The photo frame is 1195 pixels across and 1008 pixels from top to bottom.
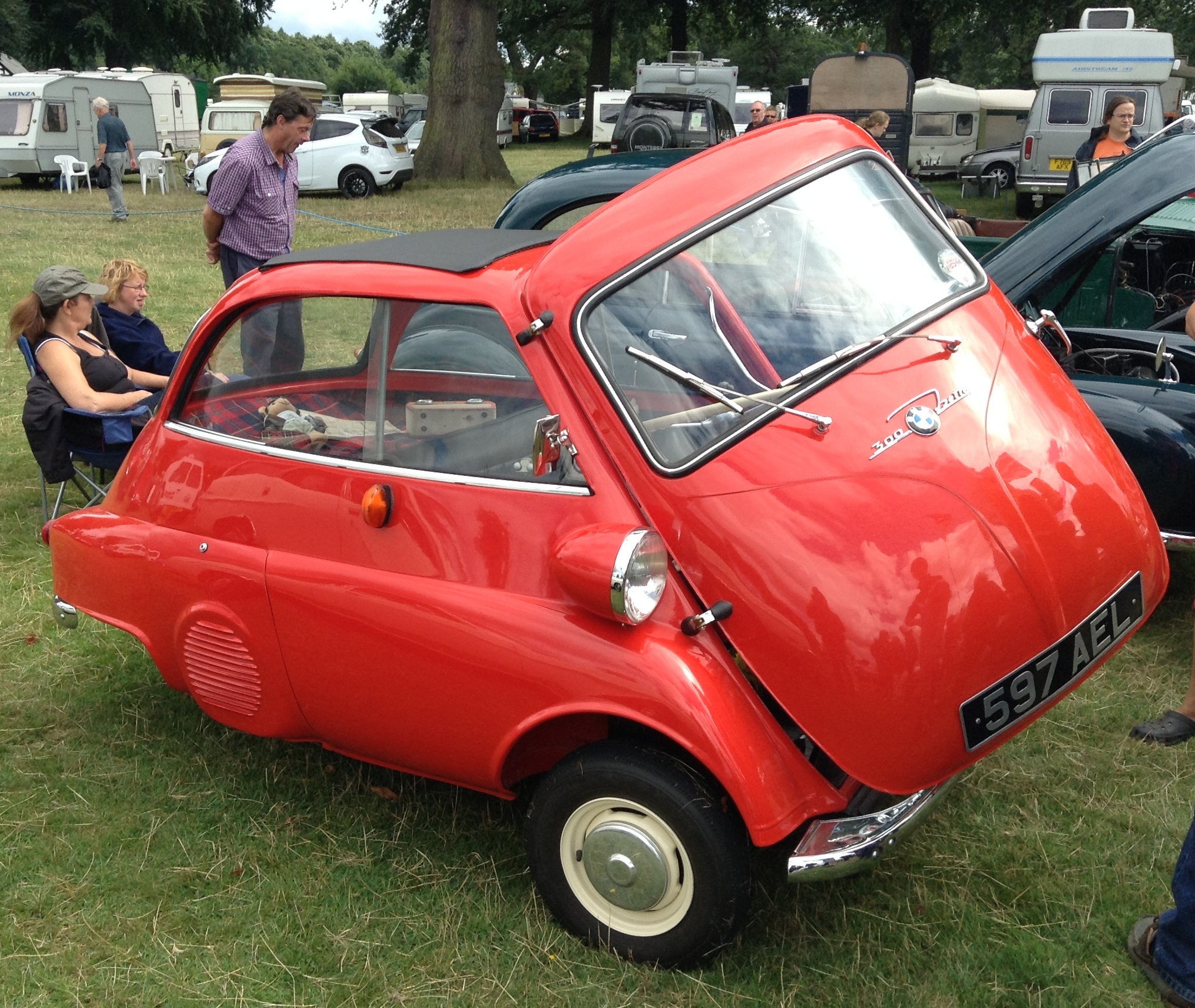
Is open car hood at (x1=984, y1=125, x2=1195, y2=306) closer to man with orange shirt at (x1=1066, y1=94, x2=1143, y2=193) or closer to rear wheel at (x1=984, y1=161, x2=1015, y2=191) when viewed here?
man with orange shirt at (x1=1066, y1=94, x2=1143, y2=193)

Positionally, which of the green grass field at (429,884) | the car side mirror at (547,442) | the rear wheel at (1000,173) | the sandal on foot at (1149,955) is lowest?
the green grass field at (429,884)

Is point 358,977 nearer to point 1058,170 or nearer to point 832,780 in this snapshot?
Answer: point 832,780

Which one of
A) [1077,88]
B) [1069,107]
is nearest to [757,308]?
[1069,107]

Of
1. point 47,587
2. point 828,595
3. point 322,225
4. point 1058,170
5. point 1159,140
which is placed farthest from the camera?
point 1058,170

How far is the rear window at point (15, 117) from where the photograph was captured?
79.7 feet

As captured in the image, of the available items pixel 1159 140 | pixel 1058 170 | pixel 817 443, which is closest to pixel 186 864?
pixel 817 443

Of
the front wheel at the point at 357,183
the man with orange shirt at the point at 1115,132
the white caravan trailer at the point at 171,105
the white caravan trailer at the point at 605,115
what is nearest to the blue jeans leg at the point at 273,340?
the man with orange shirt at the point at 1115,132

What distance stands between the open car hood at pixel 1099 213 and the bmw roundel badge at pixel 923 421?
6.94ft

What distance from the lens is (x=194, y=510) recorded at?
10.9 feet

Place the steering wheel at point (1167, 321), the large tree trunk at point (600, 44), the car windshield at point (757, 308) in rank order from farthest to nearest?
the large tree trunk at point (600, 44) < the steering wheel at point (1167, 321) < the car windshield at point (757, 308)

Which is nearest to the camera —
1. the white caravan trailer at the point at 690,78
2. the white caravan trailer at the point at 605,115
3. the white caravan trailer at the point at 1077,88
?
the white caravan trailer at the point at 1077,88

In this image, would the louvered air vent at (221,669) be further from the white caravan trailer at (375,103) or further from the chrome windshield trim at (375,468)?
the white caravan trailer at (375,103)

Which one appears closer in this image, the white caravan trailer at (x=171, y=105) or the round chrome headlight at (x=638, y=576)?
the round chrome headlight at (x=638, y=576)

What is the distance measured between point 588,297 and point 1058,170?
1868 centimetres
